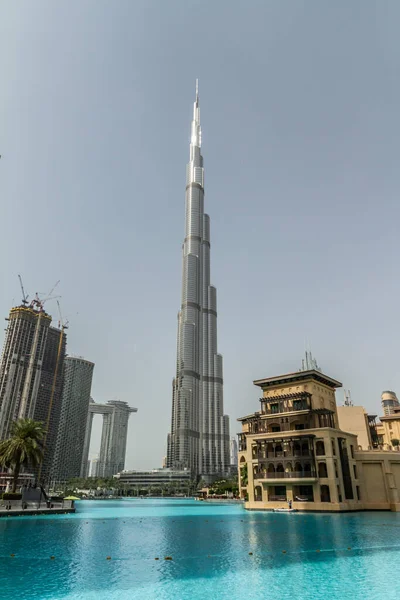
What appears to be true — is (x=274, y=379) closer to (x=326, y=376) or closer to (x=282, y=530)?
(x=326, y=376)

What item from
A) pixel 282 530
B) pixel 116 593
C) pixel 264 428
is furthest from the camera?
pixel 264 428

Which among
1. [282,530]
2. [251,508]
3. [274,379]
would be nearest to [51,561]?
[282,530]

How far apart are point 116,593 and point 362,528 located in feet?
97.3

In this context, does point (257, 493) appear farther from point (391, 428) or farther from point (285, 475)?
point (391, 428)

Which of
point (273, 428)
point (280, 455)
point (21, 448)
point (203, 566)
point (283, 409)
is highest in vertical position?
point (283, 409)

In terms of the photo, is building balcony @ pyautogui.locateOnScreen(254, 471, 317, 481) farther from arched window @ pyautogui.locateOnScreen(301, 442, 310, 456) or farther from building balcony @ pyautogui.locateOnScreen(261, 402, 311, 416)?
building balcony @ pyautogui.locateOnScreen(261, 402, 311, 416)

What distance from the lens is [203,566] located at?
21375mm

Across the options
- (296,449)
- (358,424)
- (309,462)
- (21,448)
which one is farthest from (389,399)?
(21,448)

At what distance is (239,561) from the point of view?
22.6 metres

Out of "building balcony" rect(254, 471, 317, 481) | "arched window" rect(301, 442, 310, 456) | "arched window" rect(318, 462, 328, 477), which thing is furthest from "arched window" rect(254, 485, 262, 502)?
"arched window" rect(318, 462, 328, 477)

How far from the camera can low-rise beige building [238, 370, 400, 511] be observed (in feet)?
205

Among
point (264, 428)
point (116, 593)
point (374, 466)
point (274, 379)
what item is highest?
point (274, 379)

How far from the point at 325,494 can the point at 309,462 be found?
4.84 m

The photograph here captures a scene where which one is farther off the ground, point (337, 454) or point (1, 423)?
point (1, 423)
